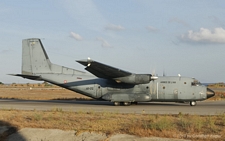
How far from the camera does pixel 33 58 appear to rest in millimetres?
29406

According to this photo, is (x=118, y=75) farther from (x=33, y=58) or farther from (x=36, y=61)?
(x=33, y=58)

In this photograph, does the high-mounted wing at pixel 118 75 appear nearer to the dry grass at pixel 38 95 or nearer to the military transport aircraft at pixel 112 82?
the military transport aircraft at pixel 112 82

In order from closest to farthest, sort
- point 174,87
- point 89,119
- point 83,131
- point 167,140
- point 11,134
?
point 167,140 < point 83,131 < point 11,134 < point 89,119 < point 174,87

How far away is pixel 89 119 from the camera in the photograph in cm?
1670

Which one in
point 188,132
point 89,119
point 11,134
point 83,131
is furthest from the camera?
point 89,119

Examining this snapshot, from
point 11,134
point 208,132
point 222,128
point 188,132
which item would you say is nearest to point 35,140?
point 11,134

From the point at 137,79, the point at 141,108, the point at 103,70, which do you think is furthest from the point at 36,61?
the point at 141,108

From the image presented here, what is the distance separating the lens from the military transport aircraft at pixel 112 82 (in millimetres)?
26266

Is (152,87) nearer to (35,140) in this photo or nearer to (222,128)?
(222,128)

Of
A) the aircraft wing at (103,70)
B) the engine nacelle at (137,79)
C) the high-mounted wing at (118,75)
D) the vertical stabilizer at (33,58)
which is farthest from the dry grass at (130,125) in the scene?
the vertical stabilizer at (33,58)

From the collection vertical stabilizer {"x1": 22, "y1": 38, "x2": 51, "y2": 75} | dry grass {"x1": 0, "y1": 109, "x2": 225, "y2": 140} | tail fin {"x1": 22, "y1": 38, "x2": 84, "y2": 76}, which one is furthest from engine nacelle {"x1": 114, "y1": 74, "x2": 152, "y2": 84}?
dry grass {"x1": 0, "y1": 109, "x2": 225, "y2": 140}

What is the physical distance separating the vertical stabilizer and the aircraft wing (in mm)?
6169

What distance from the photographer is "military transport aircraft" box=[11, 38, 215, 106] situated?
26.3 metres

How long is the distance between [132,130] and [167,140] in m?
1.93
